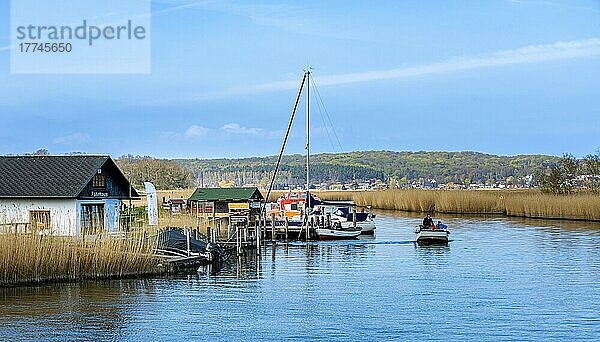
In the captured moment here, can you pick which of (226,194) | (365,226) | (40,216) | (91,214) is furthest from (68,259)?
(365,226)

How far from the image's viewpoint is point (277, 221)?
188ft

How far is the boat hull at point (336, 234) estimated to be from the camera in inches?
2173

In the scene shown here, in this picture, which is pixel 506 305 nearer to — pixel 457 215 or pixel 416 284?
pixel 416 284

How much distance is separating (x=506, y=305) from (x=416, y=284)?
5.74m

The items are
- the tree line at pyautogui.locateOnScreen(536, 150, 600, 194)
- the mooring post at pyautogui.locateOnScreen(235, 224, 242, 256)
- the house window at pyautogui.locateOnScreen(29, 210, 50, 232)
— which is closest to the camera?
the house window at pyautogui.locateOnScreen(29, 210, 50, 232)

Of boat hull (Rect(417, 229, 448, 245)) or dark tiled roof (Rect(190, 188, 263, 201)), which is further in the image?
dark tiled roof (Rect(190, 188, 263, 201))

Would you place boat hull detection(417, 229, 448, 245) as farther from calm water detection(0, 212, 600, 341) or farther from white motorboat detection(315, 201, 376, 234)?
calm water detection(0, 212, 600, 341)

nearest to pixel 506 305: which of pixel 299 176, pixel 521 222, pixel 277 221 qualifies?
pixel 277 221

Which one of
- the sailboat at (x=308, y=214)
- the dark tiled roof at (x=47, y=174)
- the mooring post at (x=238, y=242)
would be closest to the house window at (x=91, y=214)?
the dark tiled roof at (x=47, y=174)

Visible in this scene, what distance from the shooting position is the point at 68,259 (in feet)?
104

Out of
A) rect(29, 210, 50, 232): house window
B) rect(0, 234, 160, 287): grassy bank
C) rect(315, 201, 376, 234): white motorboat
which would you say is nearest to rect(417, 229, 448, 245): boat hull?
rect(315, 201, 376, 234): white motorboat

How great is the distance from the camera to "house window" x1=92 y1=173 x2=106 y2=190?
136 feet

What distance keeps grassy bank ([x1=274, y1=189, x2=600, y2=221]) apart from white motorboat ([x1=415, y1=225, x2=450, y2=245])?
2032cm

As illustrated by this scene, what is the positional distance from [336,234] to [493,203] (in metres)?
31.6
